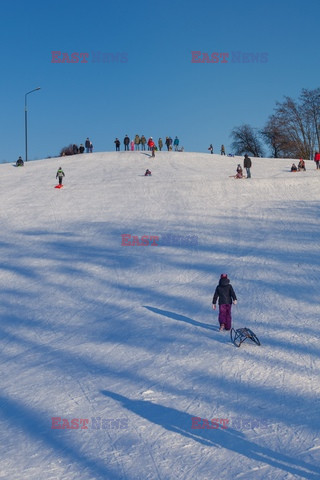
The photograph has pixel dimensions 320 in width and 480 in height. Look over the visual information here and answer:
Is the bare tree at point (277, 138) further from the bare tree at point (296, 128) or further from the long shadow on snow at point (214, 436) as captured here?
the long shadow on snow at point (214, 436)

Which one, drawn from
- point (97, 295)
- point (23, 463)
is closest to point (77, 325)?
point (97, 295)

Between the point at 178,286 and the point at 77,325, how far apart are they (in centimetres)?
324

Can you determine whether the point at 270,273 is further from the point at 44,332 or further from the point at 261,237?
the point at 44,332

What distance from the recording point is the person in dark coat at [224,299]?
948cm

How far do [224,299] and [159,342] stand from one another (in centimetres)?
154

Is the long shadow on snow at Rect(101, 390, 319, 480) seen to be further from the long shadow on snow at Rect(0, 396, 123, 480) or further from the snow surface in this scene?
the long shadow on snow at Rect(0, 396, 123, 480)

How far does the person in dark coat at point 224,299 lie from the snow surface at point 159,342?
12.7 inches

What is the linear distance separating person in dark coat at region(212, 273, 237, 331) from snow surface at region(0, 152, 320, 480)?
323 millimetres

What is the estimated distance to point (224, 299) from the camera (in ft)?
31.1

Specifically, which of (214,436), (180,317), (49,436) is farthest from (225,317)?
(49,436)

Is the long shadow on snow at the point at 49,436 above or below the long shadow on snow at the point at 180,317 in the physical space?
below

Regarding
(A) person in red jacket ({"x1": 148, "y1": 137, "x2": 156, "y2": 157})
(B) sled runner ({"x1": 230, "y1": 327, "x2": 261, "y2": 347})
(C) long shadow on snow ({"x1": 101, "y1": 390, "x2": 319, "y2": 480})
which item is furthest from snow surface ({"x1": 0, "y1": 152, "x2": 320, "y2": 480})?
(A) person in red jacket ({"x1": 148, "y1": 137, "x2": 156, "y2": 157})

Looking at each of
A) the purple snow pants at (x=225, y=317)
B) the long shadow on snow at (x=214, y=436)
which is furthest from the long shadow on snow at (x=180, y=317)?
the long shadow on snow at (x=214, y=436)

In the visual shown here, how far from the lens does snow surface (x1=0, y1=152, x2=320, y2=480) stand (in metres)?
5.77
